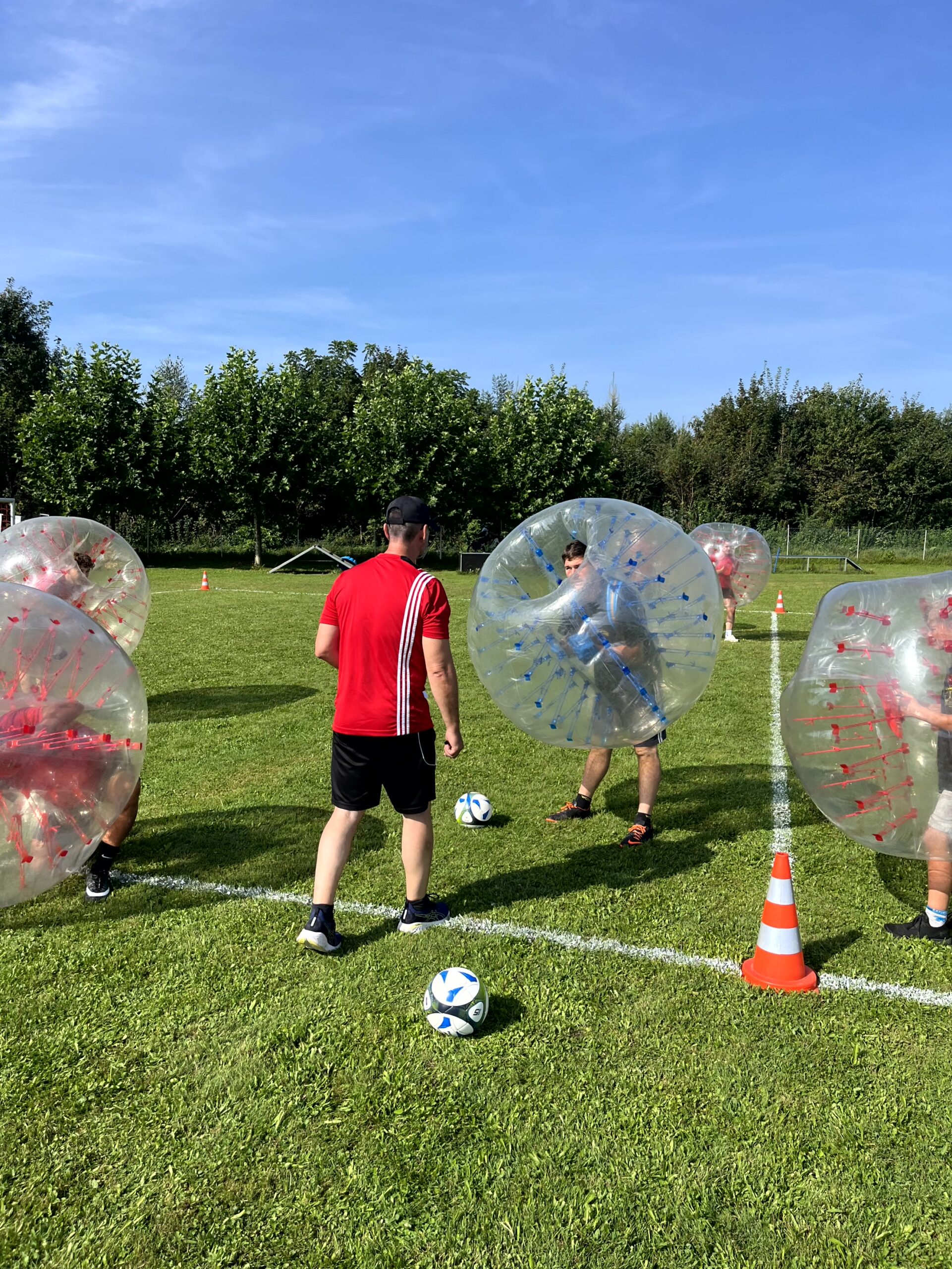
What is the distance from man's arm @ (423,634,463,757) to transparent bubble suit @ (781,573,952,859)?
5.71 ft

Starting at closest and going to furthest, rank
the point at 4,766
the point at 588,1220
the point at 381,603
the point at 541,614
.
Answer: the point at 588,1220 → the point at 4,766 → the point at 381,603 → the point at 541,614

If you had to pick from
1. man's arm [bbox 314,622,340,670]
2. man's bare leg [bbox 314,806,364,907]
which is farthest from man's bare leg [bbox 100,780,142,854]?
man's arm [bbox 314,622,340,670]

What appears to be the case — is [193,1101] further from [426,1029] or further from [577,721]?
[577,721]

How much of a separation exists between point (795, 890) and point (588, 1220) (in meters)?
2.97

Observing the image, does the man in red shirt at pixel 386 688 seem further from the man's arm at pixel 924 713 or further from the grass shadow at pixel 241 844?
the man's arm at pixel 924 713

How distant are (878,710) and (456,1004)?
2.38 m

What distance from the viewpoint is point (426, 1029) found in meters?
3.86

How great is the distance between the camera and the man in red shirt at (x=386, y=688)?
445 cm

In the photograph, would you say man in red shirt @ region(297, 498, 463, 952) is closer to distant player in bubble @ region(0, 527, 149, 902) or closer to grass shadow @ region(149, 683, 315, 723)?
distant player in bubble @ region(0, 527, 149, 902)

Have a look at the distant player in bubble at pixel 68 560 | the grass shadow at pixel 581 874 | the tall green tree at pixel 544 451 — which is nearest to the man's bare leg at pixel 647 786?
the grass shadow at pixel 581 874

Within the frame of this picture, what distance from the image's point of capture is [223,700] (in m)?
10.6

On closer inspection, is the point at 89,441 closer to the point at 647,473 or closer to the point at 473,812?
the point at 473,812

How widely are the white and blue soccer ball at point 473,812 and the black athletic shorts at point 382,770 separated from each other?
1.91 meters

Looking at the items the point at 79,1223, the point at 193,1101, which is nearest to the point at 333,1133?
the point at 193,1101
